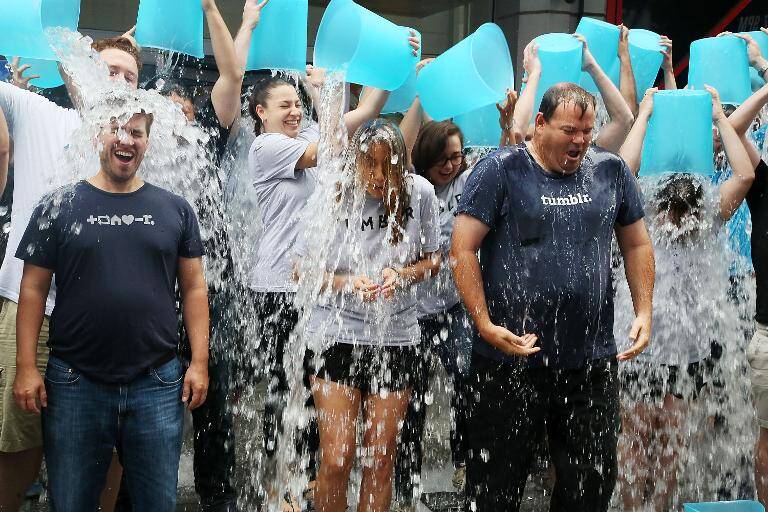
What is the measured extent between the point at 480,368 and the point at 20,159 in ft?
5.89

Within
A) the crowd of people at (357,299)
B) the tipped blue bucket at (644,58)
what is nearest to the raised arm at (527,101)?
the crowd of people at (357,299)

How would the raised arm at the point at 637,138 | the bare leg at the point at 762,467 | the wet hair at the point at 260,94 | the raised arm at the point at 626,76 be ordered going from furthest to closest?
the raised arm at the point at 626,76, the wet hair at the point at 260,94, the raised arm at the point at 637,138, the bare leg at the point at 762,467

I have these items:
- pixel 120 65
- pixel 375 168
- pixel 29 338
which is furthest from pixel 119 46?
pixel 29 338

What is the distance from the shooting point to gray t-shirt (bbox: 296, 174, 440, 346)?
3324mm

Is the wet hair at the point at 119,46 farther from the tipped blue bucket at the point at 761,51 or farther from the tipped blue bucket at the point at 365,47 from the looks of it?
the tipped blue bucket at the point at 761,51

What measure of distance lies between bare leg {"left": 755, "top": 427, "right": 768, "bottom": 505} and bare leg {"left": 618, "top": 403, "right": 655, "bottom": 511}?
46cm

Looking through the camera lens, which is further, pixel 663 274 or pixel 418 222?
pixel 663 274

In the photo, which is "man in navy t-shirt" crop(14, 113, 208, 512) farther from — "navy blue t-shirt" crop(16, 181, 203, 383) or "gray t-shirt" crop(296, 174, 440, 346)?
"gray t-shirt" crop(296, 174, 440, 346)

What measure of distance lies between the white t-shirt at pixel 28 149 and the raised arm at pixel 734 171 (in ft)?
8.74

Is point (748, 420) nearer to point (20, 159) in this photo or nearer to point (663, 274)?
point (663, 274)

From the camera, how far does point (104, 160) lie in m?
2.95

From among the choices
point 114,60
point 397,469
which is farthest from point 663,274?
point 114,60

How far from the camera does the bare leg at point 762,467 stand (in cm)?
366

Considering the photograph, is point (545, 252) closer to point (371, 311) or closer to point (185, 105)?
point (371, 311)
